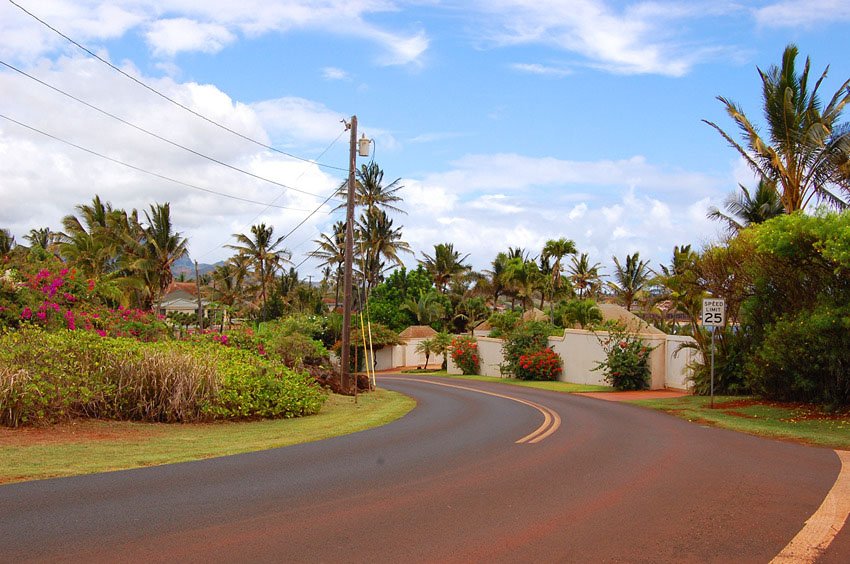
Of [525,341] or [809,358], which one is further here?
[525,341]

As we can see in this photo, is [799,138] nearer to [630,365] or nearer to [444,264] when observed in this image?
[630,365]

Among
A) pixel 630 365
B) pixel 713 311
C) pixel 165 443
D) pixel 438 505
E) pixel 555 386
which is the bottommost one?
pixel 555 386

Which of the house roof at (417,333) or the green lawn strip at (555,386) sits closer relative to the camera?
the green lawn strip at (555,386)

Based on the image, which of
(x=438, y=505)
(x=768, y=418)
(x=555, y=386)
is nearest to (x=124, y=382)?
(x=438, y=505)

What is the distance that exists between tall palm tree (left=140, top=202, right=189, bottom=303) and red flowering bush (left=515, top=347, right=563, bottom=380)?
25.6 metres

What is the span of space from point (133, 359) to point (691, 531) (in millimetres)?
12673

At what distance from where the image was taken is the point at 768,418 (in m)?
18.4

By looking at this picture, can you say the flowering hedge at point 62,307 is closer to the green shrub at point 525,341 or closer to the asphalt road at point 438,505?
the asphalt road at point 438,505

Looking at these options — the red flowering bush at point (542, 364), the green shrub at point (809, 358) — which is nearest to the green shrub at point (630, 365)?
the red flowering bush at point (542, 364)

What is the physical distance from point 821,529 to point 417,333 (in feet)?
182

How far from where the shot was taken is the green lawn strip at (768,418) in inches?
595

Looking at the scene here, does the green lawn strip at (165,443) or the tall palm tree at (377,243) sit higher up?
the tall palm tree at (377,243)

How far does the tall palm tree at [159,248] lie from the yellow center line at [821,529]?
4698cm

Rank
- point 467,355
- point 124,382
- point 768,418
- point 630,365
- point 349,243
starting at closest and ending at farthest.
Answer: point 124,382 → point 768,418 → point 349,243 → point 630,365 → point 467,355
